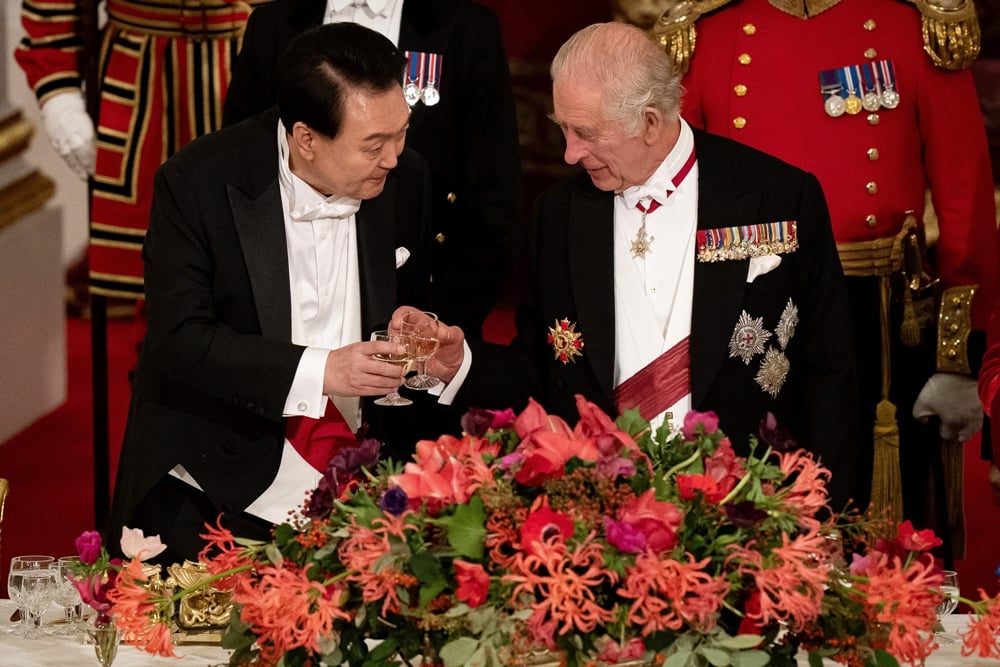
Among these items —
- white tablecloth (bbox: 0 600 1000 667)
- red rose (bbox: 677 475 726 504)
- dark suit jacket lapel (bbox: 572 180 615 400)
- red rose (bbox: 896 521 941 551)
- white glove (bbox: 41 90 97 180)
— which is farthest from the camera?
white glove (bbox: 41 90 97 180)

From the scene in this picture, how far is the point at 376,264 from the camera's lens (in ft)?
8.95

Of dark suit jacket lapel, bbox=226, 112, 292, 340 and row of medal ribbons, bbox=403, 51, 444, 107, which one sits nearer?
dark suit jacket lapel, bbox=226, 112, 292, 340

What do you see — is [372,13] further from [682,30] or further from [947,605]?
[947,605]

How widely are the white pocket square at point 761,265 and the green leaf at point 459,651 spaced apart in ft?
3.90

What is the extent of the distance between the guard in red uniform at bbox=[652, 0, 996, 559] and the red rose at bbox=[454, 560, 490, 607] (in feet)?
6.35

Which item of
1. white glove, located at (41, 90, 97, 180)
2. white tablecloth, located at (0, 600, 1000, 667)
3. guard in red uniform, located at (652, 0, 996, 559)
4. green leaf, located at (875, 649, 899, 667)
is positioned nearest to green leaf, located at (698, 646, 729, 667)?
green leaf, located at (875, 649, 899, 667)

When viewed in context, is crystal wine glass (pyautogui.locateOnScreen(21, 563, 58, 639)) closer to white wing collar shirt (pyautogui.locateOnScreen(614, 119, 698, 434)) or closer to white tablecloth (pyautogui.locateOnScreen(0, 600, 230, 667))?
white tablecloth (pyautogui.locateOnScreen(0, 600, 230, 667))

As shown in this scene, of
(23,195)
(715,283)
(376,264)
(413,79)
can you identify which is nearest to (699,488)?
(715,283)

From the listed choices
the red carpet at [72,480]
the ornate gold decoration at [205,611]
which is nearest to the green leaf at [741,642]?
the ornate gold decoration at [205,611]

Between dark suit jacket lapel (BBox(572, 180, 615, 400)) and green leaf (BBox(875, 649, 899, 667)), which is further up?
dark suit jacket lapel (BBox(572, 180, 615, 400))

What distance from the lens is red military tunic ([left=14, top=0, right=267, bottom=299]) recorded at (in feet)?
14.2

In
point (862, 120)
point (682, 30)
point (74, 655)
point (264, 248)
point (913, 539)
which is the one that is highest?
point (682, 30)

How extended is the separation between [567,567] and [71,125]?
301cm

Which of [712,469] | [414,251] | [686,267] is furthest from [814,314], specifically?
[712,469]
